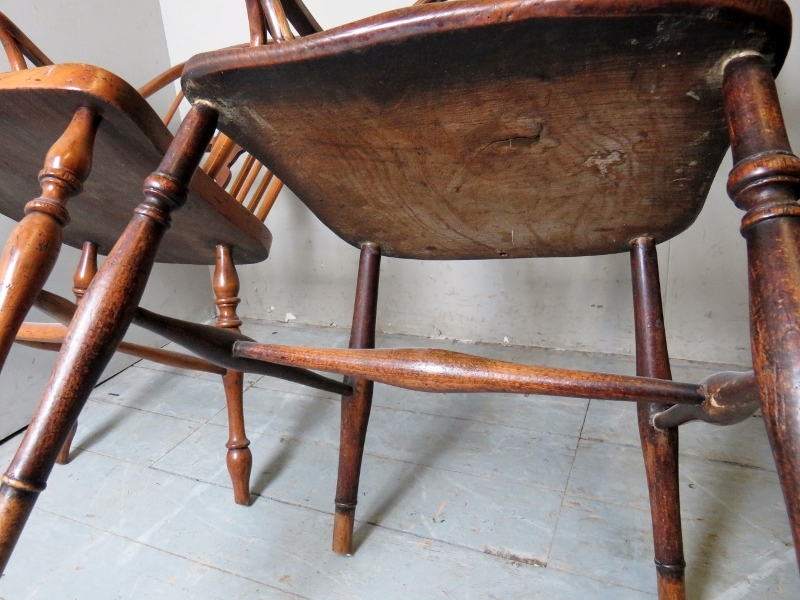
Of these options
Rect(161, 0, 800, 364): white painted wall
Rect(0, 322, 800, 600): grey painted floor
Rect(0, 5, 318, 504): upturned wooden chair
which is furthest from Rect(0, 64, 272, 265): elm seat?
Rect(161, 0, 800, 364): white painted wall

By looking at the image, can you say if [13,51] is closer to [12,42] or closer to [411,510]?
[12,42]

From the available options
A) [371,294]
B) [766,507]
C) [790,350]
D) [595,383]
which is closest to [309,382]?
[371,294]

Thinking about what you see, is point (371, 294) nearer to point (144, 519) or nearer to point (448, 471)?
point (448, 471)

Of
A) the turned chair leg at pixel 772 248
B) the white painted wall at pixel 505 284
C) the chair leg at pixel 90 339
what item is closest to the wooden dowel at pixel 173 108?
the white painted wall at pixel 505 284

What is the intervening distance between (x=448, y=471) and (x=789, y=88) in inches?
41.5

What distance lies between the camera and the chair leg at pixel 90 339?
42cm

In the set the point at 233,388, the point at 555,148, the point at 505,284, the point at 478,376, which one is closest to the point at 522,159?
the point at 555,148

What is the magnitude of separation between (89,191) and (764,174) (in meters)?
0.74

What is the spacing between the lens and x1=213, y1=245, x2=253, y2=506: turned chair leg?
Result: 91 centimetres

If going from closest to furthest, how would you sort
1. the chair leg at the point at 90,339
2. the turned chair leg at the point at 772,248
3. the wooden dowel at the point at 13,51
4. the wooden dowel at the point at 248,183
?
the turned chair leg at the point at 772,248 < the chair leg at the point at 90,339 < the wooden dowel at the point at 13,51 < the wooden dowel at the point at 248,183

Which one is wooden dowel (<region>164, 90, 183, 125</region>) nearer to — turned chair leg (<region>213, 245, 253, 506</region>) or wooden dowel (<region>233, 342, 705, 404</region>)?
turned chair leg (<region>213, 245, 253, 506</region>)

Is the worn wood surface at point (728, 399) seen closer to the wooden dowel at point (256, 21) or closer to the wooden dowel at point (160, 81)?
the wooden dowel at point (256, 21)

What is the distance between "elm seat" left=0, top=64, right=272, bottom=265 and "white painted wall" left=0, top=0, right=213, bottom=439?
1.80 feet

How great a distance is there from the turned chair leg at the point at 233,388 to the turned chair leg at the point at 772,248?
745 mm
